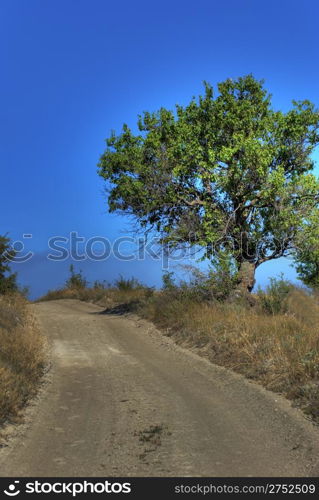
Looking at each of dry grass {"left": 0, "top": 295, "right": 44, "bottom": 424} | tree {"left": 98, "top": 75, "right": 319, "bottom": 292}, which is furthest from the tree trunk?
dry grass {"left": 0, "top": 295, "right": 44, "bottom": 424}

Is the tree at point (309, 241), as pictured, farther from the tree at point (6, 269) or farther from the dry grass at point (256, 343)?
the tree at point (6, 269)

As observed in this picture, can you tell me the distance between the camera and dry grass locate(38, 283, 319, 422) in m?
9.41

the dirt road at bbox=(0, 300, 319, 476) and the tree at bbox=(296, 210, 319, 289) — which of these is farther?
the tree at bbox=(296, 210, 319, 289)

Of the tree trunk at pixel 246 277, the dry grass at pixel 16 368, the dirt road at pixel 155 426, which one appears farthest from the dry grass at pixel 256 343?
the dry grass at pixel 16 368

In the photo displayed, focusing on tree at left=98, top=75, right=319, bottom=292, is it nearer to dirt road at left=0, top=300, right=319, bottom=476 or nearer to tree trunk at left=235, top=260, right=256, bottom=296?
tree trunk at left=235, top=260, right=256, bottom=296

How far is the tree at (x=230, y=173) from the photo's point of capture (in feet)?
62.3

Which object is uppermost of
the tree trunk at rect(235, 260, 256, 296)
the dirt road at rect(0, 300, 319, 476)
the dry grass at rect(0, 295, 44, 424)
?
the tree trunk at rect(235, 260, 256, 296)

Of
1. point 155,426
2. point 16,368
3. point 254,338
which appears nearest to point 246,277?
point 254,338

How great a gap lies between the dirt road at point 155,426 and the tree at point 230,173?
316 inches

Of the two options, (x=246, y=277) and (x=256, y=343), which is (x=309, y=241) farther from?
(x=256, y=343)

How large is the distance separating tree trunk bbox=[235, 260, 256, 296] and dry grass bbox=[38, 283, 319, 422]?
91 cm
